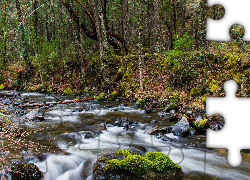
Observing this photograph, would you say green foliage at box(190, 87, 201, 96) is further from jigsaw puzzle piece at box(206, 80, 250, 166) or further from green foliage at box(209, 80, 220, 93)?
jigsaw puzzle piece at box(206, 80, 250, 166)

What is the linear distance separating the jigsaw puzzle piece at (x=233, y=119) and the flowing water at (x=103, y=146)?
91.7 inches

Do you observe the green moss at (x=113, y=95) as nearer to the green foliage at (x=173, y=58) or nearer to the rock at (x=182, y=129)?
Answer: the green foliage at (x=173, y=58)

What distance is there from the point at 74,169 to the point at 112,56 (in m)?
12.7

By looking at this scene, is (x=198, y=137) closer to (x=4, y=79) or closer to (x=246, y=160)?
(x=246, y=160)

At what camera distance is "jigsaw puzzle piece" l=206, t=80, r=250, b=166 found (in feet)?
5.11

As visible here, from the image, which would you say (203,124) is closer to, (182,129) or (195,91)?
(182,129)

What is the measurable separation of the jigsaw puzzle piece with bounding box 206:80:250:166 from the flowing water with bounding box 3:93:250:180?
91.7 inches

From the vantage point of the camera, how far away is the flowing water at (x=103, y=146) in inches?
152

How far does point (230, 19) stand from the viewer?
5.28 feet

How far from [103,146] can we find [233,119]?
427 cm

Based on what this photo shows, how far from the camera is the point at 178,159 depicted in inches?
174

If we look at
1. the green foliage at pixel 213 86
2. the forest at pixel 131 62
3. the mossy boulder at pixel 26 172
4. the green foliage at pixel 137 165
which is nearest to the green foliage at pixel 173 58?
the forest at pixel 131 62

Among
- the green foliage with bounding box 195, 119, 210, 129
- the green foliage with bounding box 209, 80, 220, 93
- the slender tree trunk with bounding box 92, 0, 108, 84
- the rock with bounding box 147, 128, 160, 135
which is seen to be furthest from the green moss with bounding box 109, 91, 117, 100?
the green foliage with bounding box 195, 119, 210, 129

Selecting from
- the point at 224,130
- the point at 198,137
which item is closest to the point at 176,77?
the point at 198,137
